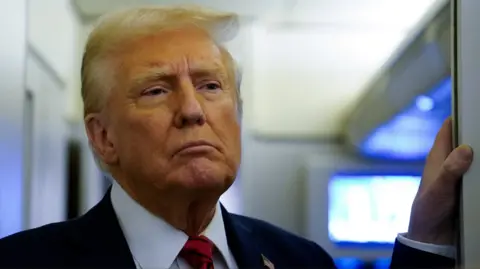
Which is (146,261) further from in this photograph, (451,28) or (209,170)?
(451,28)

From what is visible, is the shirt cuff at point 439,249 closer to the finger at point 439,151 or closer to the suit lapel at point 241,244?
the finger at point 439,151

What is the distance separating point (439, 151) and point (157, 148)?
31 cm

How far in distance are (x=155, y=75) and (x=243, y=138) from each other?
0.38 ft

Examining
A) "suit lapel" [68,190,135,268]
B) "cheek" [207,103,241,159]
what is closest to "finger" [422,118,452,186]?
"cheek" [207,103,241,159]

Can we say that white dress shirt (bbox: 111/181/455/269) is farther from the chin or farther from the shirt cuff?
the shirt cuff

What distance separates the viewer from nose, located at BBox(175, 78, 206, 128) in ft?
2.02

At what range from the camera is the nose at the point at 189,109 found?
62 cm

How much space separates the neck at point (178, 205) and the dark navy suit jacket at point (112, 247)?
0.12 feet

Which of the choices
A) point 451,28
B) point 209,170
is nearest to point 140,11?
point 209,170

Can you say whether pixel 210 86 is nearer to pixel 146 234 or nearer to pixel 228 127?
pixel 228 127

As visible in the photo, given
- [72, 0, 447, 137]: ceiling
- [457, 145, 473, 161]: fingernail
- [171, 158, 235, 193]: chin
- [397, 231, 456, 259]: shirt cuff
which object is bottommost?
[397, 231, 456, 259]: shirt cuff

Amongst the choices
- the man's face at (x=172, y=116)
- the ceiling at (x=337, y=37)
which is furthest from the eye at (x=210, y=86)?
the ceiling at (x=337, y=37)

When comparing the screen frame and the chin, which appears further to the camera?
the screen frame

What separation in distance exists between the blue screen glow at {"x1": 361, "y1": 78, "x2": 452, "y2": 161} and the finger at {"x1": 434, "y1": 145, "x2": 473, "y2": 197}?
5cm
